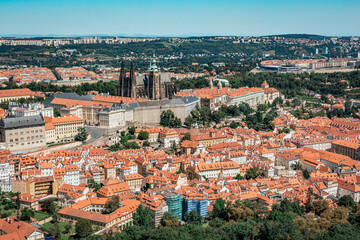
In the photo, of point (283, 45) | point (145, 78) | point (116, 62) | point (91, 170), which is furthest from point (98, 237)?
point (283, 45)

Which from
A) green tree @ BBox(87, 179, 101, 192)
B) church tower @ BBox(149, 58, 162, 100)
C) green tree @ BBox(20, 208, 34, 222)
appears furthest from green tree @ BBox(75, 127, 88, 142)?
church tower @ BBox(149, 58, 162, 100)

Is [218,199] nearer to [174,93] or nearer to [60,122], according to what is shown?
[60,122]

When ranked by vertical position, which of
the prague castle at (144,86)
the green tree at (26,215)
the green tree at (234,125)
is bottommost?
the green tree at (26,215)

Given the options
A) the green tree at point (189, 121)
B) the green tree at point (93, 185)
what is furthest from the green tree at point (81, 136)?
the green tree at point (189, 121)

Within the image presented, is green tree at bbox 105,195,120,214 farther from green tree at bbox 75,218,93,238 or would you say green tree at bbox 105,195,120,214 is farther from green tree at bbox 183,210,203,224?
green tree at bbox 183,210,203,224

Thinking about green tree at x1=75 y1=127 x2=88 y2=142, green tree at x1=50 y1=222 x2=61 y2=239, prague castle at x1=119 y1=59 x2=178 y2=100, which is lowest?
A: green tree at x1=50 y1=222 x2=61 y2=239

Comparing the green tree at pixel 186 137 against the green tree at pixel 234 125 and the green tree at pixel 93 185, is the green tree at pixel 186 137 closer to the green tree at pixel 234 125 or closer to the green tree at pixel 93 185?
the green tree at pixel 234 125

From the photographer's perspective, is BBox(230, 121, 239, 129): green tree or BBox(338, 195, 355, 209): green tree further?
BBox(230, 121, 239, 129): green tree
